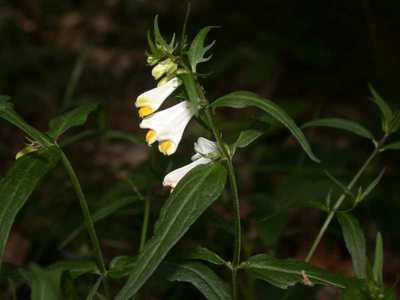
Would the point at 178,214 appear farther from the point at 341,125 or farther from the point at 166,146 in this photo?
the point at 341,125

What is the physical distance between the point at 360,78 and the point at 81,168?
3.35 m

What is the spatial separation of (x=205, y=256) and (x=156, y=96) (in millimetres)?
692

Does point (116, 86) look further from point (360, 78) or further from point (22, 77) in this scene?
point (360, 78)

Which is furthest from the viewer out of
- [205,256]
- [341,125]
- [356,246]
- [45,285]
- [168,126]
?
[341,125]

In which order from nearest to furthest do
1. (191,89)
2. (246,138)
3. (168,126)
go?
(191,89) → (168,126) → (246,138)

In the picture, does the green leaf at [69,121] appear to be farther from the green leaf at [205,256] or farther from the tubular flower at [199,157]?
the green leaf at [205,256]

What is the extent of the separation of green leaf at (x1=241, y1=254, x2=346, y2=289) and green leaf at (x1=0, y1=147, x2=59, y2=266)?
86 centimetres

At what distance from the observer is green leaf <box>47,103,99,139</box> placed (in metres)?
2.55

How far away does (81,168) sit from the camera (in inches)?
240

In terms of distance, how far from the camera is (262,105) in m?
2.18

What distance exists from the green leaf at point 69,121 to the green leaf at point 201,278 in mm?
679

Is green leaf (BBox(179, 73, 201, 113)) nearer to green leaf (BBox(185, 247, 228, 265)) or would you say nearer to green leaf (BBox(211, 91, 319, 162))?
green leaf (BBox(211, 91, 319, 162))

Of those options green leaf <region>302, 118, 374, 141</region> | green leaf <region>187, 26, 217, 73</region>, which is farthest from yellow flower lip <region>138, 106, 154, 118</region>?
green leaf <region>302, 118, 374, 141</region>

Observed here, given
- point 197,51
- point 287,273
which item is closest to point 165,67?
point 197,51
